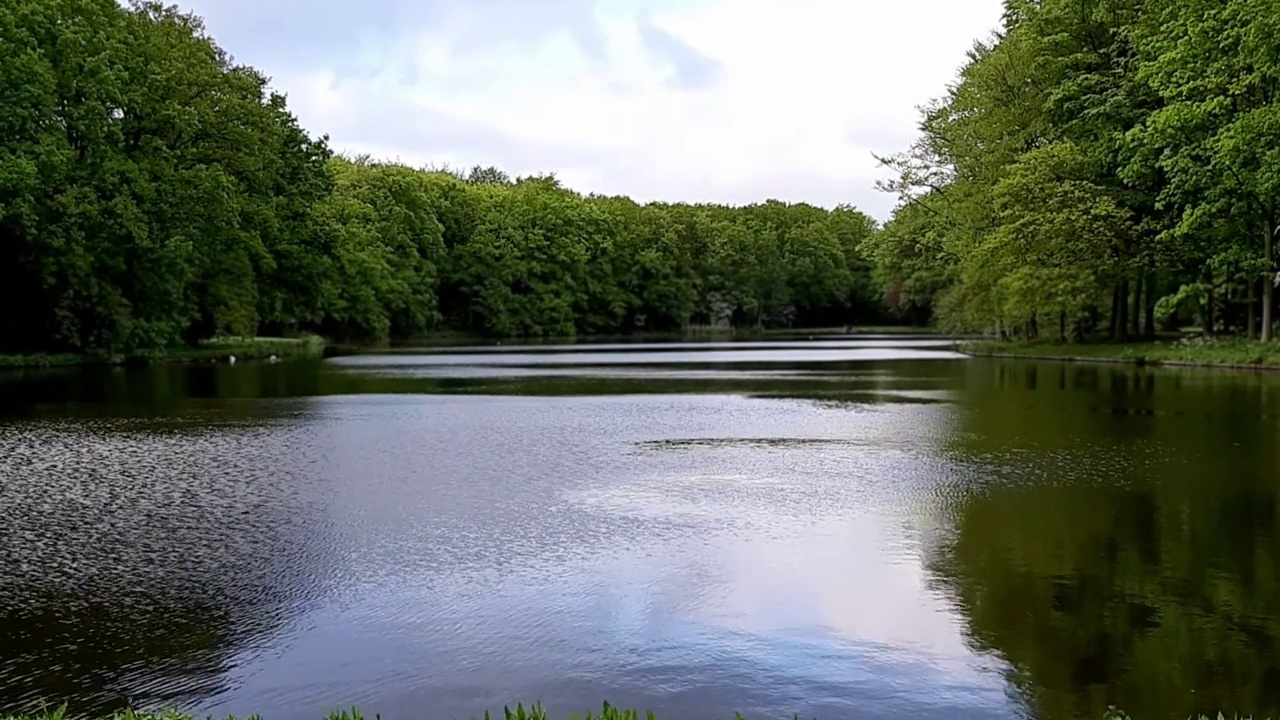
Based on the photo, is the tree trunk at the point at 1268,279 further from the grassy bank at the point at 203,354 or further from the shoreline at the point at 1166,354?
the grassy bank at the point at 203,354

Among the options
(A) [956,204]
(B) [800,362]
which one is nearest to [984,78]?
(A) [956,204]

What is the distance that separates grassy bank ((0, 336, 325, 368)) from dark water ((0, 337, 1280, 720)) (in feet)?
64.4

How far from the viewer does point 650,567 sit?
25.9ft

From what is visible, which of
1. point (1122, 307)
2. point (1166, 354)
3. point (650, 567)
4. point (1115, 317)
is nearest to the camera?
point (650, 567)

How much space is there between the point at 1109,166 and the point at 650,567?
33.3m

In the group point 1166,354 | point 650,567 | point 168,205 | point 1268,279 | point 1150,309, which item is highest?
point 168,205

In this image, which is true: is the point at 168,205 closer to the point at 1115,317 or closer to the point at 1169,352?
the point at 1169,352

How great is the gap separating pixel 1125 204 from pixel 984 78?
688 centimetres

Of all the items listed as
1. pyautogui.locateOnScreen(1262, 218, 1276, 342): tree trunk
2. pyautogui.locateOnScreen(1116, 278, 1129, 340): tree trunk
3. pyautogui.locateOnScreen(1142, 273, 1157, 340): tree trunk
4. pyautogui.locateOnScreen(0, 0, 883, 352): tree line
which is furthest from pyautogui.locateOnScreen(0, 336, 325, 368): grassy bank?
pyautogui.locateOnScreen(1262, 218, 1276, 342): tree trunk

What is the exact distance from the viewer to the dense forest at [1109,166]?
95.2 feet

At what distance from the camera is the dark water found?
553cm

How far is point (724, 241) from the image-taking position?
94062 millimetres

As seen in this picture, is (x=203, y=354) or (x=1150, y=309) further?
(x=1150, y=309)

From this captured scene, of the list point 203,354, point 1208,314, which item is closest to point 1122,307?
point 1208,314
